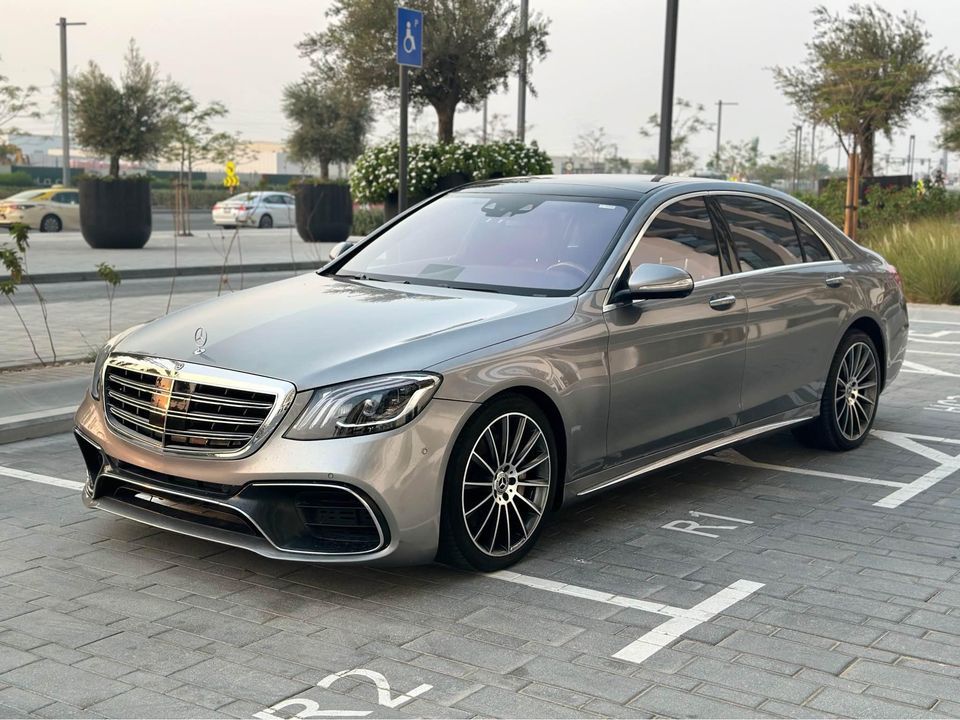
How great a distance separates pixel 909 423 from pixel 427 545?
4990 mm

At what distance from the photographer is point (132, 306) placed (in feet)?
50.3

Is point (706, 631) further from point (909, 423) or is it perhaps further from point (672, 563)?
point (909, 423)

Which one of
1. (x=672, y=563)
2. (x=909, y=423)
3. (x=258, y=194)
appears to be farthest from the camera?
(x=258, y=194)

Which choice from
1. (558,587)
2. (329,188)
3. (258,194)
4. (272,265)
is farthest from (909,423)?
(258,194)

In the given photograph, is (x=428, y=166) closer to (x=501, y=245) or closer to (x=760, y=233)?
(x=760, y=233)

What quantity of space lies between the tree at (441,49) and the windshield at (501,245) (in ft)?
77.6

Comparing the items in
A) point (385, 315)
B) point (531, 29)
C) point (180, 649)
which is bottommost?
point (180, 649)

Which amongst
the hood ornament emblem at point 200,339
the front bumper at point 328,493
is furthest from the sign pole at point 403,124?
the front bumper at point 328,493

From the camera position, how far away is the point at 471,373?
16.3 feet

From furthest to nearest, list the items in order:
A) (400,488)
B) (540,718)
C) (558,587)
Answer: (558,587) → (400,488) → (540,718)

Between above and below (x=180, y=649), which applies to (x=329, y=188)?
above

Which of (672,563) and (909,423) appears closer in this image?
(672,563)

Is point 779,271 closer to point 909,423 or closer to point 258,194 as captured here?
point 909,423

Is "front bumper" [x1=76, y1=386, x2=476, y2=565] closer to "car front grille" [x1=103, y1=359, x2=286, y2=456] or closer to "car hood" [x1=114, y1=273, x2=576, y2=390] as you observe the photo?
"car front grille" [x1=103, y1=359, x2=286, y2=456]
